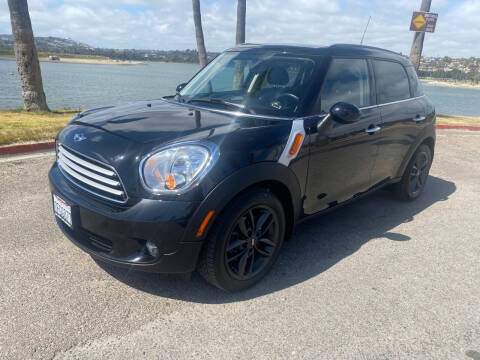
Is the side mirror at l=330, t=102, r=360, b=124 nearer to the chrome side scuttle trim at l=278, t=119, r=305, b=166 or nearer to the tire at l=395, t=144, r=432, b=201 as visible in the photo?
the chrome side scuttle trim at l=278, t=119, r=305, b=166

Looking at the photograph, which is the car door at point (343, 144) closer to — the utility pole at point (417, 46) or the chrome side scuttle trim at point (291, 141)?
the chrome side scuttle trim at point (291, 141)

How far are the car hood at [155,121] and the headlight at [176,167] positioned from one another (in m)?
0.12

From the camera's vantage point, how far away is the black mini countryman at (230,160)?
95.4 inches

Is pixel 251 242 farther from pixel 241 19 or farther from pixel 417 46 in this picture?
pixel 417 46

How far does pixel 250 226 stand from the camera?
2.81 metres

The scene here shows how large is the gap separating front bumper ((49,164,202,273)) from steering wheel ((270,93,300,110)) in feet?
4.12

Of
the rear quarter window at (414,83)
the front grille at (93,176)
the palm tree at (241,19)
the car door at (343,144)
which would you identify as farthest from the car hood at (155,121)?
the palm tree at (241,19)

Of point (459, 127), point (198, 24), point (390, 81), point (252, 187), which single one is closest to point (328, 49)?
point (390, 81)

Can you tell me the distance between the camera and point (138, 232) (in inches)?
93.8

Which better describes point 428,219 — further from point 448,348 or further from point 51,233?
point 51,233

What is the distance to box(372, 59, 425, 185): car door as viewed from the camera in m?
4.02

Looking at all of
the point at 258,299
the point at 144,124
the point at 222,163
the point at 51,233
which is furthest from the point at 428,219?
the point at 51,233

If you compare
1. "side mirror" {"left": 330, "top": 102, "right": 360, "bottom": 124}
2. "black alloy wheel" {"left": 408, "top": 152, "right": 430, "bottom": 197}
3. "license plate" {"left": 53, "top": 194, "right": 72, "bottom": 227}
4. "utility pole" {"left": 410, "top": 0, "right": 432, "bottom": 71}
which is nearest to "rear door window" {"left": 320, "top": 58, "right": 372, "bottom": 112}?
"side mirror" {"left": 330, "top": 102, "right": 360, "bottom": 124}

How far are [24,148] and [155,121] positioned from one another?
153 inches
